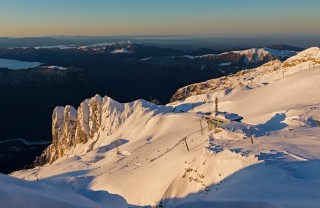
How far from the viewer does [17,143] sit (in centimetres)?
18125

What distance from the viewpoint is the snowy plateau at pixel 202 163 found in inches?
470

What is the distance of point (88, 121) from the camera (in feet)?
270

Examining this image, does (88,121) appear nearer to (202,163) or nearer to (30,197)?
(202,163)

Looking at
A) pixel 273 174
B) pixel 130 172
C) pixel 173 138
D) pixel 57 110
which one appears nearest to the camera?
pixel 273 174

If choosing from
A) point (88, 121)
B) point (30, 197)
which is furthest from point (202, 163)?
point (88, 121)

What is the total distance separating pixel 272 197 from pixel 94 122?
68.9 metres

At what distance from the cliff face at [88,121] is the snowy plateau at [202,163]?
0.56m

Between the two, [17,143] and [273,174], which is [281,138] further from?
[17,143]

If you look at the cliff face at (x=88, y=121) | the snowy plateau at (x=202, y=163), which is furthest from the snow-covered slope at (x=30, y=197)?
the cliff face at (x=88, y=121)

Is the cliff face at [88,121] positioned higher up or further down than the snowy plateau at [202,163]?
further down

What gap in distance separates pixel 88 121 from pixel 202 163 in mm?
62856

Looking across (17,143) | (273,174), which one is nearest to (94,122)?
(273,174)

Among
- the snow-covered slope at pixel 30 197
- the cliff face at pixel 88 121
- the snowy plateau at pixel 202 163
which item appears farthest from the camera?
the cliff face at pixel 88 121

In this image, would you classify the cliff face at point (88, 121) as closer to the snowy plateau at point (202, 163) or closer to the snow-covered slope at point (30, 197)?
the snowy plateau at point (202, 163)
